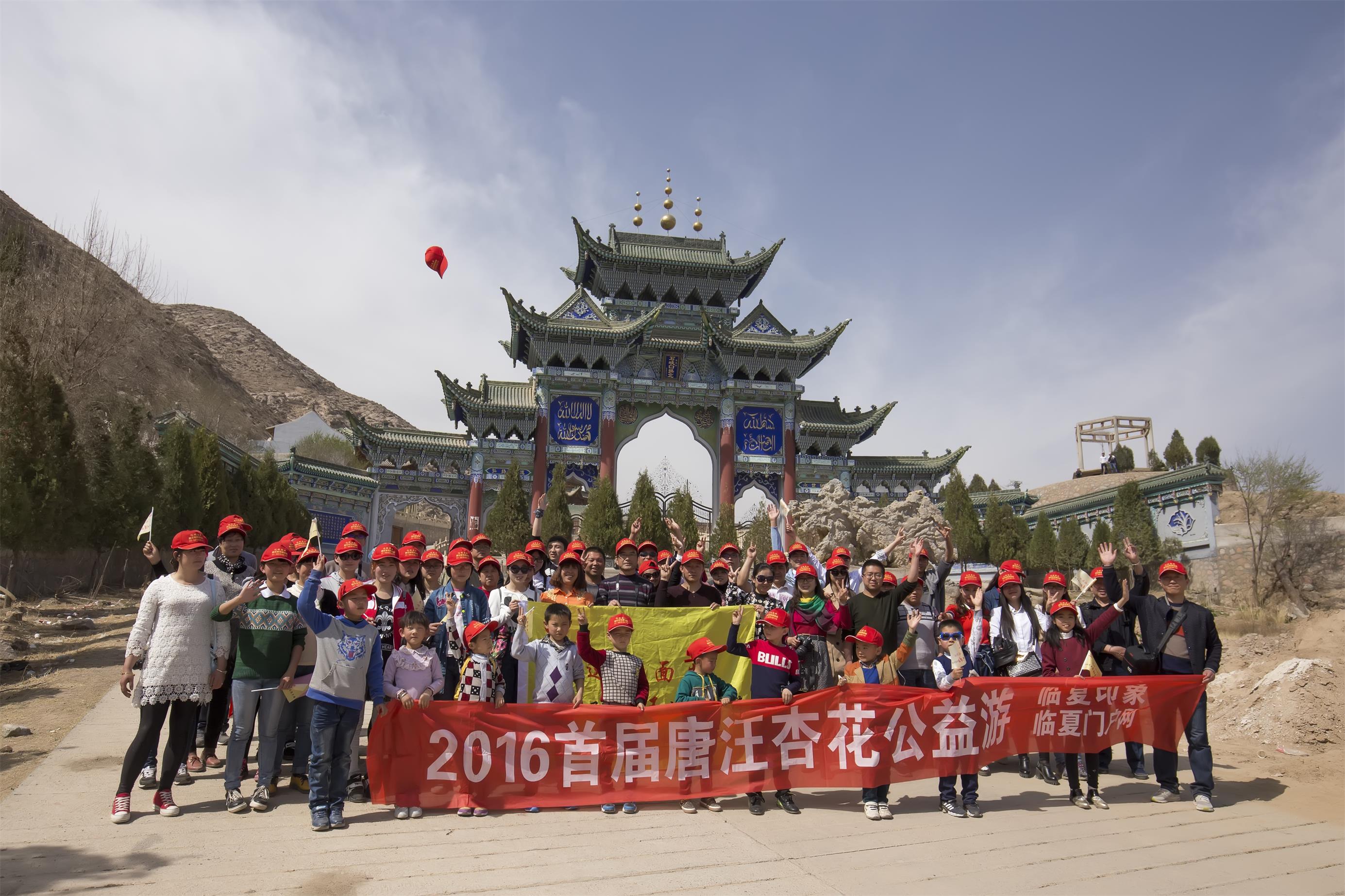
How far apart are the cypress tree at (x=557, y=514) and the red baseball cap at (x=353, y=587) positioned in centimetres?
2076

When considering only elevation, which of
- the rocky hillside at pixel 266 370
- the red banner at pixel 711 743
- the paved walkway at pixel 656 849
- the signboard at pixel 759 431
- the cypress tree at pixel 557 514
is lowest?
the paved walkway at pixel 656 849

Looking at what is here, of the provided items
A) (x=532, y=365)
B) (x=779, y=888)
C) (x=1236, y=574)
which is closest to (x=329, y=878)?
(x=779, y=888)

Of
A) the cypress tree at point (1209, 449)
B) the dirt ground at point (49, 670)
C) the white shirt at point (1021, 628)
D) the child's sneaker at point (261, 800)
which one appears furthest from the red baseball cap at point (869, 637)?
the cypress tree at point (1209, 449)

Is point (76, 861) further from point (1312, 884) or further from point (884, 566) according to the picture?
point (1312, 884)

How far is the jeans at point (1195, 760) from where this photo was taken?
5.94m

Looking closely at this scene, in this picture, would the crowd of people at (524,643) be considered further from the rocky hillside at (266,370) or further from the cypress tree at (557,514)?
the rocky hillside at (266,370)

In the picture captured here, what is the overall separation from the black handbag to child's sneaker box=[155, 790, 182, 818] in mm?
6987

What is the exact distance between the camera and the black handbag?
6.47 metres

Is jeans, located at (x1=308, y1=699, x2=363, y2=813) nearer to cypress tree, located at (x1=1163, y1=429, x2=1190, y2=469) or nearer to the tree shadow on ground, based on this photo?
the tree shadow on ground

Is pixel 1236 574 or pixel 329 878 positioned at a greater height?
pixel 1236 574

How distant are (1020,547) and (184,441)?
1085 inches

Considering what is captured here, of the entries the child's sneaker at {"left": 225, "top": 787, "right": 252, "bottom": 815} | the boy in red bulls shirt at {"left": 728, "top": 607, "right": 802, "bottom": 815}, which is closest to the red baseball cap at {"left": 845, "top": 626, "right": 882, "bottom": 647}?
the boy in red bulls shirt at {"left": 728, "top": 607, "right": 802, "bottom": 815}

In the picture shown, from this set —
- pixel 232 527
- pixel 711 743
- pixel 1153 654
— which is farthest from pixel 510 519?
pixel 1153 654

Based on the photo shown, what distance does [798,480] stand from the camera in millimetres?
33188
